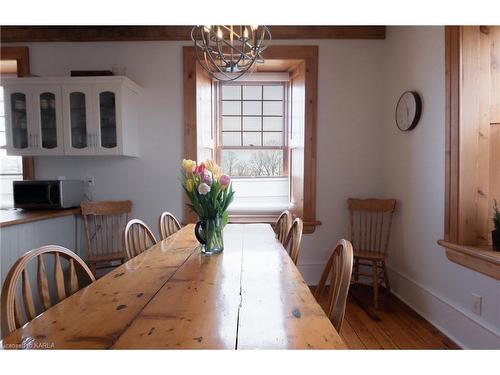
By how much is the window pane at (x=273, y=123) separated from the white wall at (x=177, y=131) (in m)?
0.61

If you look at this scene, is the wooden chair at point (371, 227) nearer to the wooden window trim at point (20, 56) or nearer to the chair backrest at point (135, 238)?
the chair backrest at point (135, 238)

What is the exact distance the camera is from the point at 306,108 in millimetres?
3242

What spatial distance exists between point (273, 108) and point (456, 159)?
2.13 m

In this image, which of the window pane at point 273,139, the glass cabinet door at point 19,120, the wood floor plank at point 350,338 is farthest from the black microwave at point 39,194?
the wood floor plank at point 350,338

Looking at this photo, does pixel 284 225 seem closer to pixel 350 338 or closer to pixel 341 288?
pixel 350 338

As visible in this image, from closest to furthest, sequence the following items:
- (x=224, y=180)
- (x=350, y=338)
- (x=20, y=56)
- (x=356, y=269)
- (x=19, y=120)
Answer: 1. (x=224, y=180)
2. (x=350, y=338)
3. (x=19, y=120)
4. (x=356, y=269)
5. (x=20, y=56)

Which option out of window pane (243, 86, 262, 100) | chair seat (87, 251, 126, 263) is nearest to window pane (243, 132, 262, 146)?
window pane (243, 86, 262, 100)

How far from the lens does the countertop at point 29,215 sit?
2322 mm

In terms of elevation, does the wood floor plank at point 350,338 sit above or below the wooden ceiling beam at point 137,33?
below

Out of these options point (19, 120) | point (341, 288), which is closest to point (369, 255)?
point (341, 288)

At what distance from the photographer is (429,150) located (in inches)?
98.2
